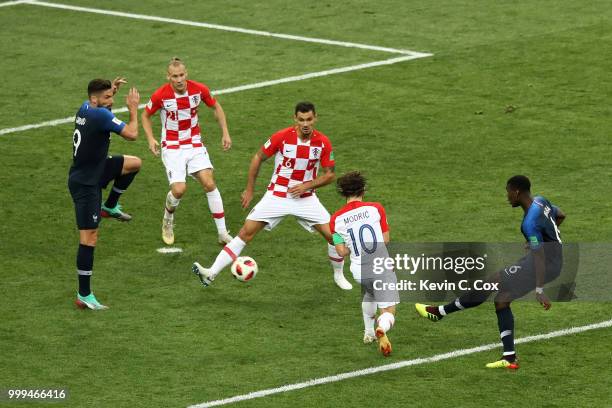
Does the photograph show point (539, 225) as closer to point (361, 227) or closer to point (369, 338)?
point (361, 227)

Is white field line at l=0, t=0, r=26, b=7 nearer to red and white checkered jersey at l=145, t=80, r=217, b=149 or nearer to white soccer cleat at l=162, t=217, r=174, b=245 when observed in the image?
red and white checkered jersey at l=145, t=80, r=217, b=149

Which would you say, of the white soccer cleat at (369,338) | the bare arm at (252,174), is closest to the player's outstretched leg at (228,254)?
the bare arm at (252,174)

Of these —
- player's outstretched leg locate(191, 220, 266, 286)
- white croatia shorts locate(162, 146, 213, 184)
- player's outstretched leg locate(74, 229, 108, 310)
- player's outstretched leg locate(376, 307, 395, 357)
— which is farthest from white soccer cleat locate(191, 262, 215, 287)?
player's outstretched leg locate(376, 307, 395, 357)

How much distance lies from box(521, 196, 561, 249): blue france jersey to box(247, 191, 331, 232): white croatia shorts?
3.64 meters

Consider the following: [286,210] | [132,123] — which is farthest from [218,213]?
[132,123]

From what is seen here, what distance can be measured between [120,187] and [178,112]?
141 centimetres

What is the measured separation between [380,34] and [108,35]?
223 inches

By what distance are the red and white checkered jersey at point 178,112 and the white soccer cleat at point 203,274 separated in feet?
7.40

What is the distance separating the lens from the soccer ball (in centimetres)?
1641

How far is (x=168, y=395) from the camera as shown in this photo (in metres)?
13.9

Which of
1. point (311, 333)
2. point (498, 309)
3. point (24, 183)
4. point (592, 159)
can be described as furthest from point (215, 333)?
point (592, 159)

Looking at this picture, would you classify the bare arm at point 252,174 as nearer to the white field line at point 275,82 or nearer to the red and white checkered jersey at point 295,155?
the red and white checkered jersey at point 295,155

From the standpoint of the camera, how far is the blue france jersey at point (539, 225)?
1395 centimetres

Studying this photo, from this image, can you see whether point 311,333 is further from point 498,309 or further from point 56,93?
point 56,93
